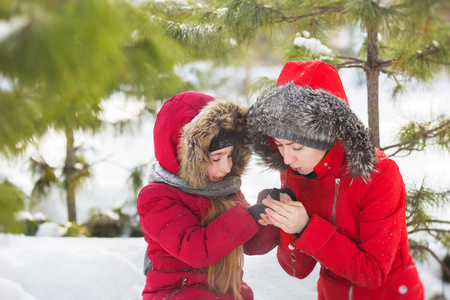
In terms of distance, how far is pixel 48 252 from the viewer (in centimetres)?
212

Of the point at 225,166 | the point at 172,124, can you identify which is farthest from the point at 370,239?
the point at 172,124

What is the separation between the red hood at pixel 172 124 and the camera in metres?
1.46

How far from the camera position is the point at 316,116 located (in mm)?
1250

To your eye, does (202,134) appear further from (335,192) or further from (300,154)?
(335,192)

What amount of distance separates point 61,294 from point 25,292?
166 millimetres

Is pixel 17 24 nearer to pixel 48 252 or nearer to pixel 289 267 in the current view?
pixel 289 267

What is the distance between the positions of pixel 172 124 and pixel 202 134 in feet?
0.57

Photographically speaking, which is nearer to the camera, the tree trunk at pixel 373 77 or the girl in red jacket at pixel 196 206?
the girl in red jacket at pixel 196 206

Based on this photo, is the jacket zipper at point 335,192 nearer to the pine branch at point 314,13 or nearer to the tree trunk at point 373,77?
the tree trunk at point 373,77

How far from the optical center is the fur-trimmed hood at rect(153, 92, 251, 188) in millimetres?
1367

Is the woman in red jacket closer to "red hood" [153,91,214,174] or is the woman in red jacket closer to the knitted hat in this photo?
the knitted hat

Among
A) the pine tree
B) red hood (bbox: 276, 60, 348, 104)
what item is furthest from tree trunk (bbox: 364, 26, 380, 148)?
the pine tree

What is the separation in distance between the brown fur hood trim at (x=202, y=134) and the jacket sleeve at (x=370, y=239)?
0.44 metres

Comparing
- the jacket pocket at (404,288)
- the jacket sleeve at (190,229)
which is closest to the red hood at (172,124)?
the jacket sleeve at (190,229)
